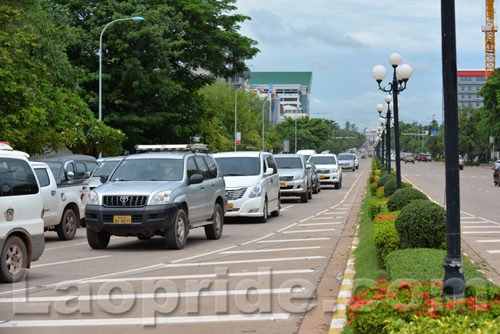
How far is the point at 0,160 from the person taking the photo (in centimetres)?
1072

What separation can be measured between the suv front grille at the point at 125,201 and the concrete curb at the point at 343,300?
4098mm

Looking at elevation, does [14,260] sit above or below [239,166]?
below

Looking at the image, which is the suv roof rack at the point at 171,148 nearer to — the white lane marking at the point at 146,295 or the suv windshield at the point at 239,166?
the suv windshield at the point at 239,166

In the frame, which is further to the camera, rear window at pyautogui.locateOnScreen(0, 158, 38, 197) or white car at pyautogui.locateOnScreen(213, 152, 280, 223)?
white car at pyautogui.locateOnScreen(213, 152, 280, 223)

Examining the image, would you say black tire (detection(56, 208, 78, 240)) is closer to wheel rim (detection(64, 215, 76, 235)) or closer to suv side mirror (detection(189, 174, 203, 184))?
wheel rim (detection(64, 215, 76, 235))

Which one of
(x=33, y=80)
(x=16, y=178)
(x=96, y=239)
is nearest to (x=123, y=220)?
(x=96, y=239)

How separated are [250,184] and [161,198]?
284 inches

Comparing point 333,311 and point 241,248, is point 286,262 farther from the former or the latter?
point 333,311

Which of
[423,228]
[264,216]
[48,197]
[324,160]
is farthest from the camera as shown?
[324,160]

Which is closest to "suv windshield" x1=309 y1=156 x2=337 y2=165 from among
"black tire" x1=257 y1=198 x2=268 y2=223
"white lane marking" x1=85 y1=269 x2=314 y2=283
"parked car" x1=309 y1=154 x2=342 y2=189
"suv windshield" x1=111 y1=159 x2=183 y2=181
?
"parked car" x1=309 y1=154 x2=342 y2=189

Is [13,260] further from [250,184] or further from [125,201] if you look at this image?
[250,184]

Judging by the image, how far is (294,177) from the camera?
3061 cm

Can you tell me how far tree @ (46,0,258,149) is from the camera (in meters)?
40.0

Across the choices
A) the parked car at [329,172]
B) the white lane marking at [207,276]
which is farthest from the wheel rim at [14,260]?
the parked car at [329,172]
